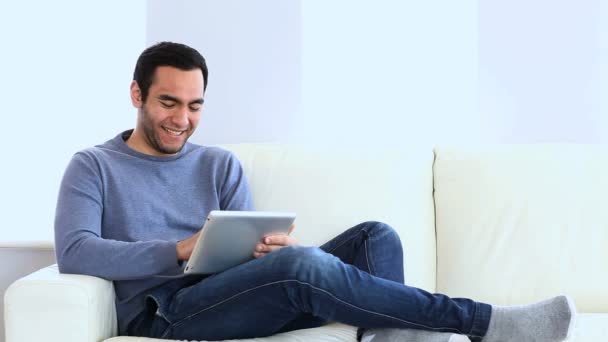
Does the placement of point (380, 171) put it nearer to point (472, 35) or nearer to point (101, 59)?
point (472, 35)

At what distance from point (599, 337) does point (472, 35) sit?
124 centimetres

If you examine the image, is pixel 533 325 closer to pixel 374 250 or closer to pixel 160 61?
pixel 374 250

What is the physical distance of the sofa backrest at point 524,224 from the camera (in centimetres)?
233

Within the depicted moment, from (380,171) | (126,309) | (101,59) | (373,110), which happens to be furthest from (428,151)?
(101,59)

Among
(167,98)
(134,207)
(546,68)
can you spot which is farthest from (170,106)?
(546,68)

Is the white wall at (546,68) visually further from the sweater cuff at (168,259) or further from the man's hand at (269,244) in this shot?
the sweater cuff at (168,259)

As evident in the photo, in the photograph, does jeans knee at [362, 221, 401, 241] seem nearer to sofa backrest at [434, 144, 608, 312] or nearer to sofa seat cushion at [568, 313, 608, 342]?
sofa backrest at [434, 144, 608, 312]

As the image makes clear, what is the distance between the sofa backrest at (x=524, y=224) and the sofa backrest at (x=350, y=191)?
6 centimetres

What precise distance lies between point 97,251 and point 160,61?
544 millimetres

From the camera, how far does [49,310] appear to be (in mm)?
1813

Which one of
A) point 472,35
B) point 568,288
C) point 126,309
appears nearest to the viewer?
point 126,309

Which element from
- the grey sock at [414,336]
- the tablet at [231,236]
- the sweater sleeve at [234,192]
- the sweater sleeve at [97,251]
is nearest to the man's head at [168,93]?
the sweater sleeve at [234,192]

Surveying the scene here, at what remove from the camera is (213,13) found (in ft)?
9.43

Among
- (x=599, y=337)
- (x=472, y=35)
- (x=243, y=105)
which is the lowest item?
(x=599, y=337)
